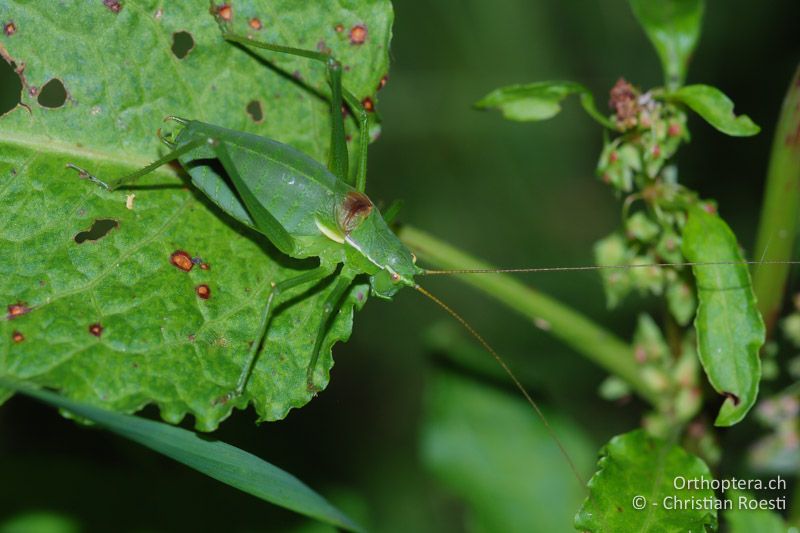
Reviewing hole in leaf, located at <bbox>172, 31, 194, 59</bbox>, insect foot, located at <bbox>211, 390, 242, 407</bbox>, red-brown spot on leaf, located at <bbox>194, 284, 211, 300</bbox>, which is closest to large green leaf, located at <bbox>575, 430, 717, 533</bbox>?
insect foot, located at <bbox>211, 390, 242, 407</bbox>

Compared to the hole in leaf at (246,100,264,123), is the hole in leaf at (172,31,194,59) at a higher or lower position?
higher

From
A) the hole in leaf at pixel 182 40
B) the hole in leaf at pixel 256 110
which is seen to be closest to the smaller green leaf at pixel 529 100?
the hole in leaf at pixel 256 110

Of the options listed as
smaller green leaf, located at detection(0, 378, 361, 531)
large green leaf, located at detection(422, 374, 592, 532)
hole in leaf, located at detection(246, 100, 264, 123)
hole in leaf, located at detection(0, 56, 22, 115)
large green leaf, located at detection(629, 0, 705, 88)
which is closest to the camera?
smaller green leaf, located at detection(0, 378, 361, 531)

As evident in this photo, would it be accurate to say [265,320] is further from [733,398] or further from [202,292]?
[733,398]

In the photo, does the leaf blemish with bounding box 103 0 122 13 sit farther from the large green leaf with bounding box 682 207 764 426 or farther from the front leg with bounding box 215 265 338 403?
the large green leaf with bounding box 682 207 764 426

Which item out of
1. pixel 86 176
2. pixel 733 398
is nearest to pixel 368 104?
pixel 86 176

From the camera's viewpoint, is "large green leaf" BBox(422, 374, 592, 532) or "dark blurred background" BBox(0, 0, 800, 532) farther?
"dark blurred background" BBox(0, 0, 800, 532)
